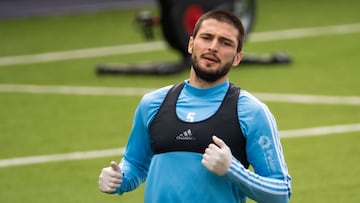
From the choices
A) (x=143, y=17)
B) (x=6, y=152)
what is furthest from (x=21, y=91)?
(x=6, y=152)

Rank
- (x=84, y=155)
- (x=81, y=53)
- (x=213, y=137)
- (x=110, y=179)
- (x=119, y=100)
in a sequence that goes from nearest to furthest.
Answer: (x=213, y=137) < (x=110, y=179) < (x=84, y=155) < (x=119, y=100) < (x=81, y=53)

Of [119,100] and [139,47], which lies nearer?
[119,100]

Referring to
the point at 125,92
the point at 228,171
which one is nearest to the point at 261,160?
the point at 228,171

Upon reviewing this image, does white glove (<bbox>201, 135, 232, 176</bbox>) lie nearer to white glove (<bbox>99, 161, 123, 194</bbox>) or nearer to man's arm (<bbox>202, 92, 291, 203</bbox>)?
man's arm (<bbox>202, 92, 291, 203</bbox>)

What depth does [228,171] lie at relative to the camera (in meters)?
4.95

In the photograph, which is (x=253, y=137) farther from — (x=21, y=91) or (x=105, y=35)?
(x=105, y=35)

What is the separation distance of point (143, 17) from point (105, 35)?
3003mm

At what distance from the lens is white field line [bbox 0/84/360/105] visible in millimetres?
11789

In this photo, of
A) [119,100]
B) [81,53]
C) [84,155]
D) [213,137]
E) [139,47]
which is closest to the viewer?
[213,137]

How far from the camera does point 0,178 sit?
9.41 metres

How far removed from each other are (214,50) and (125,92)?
748 centimetres

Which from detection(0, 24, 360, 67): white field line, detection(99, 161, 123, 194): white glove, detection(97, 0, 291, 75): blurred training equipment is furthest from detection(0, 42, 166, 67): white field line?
detection(99, 161, 123, 194): white glove

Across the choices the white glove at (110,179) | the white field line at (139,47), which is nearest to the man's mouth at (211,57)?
the white glove at (110,179)

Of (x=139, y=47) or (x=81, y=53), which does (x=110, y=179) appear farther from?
(x=139, y=47)
